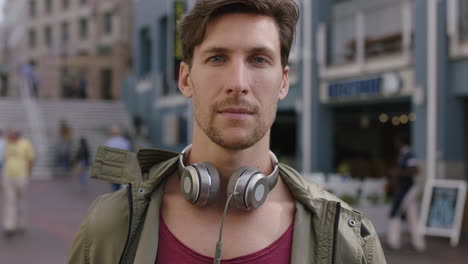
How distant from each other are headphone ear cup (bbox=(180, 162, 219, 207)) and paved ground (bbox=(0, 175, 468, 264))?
19.3 feet

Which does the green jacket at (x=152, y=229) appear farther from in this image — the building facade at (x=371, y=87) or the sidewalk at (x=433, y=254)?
the sidewalk at (x=433, y=254)

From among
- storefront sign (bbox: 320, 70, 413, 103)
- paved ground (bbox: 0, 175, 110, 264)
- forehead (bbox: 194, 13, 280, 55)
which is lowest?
paved ground (bbox: 0, 175, 110, 264)

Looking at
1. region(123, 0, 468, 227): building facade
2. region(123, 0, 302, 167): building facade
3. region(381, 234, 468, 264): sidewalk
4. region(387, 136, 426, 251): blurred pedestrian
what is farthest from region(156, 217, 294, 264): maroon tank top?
region(123, 0, 302, 167): building facade

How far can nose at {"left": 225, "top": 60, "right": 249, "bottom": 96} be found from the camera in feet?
5.16

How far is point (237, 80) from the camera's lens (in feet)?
5.16

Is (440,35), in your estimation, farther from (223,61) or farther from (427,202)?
(223,61)

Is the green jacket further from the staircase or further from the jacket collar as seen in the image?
the staircase

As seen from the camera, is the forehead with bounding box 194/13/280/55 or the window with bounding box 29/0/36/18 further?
the window with bounding box 29/0/36/18

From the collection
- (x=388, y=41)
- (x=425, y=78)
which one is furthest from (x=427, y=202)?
(x=388, y=41)

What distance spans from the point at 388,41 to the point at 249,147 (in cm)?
1197

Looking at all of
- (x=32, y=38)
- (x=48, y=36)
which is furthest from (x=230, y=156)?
(x=32, y=38)

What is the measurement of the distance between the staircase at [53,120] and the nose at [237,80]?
19.4 meters

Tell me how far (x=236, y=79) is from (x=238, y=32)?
0.15 meters

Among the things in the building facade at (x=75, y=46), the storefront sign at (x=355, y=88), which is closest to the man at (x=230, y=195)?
the storefront sign at (x=355, y=88)
